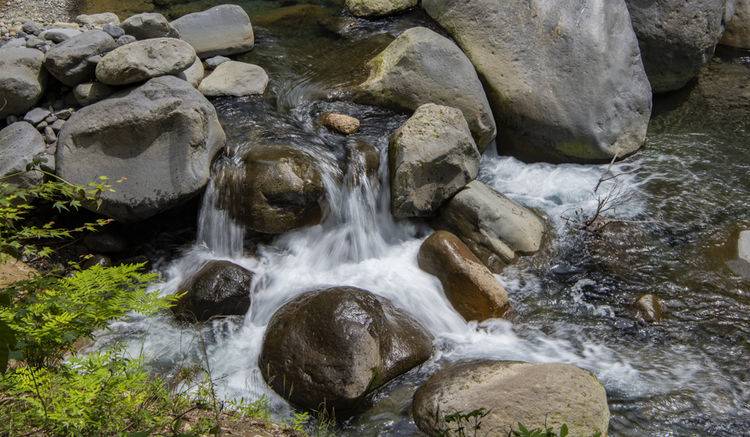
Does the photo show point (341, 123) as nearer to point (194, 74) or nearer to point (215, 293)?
point (194, 74)

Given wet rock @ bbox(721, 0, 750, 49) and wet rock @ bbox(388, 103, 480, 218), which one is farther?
wet rock @ bbox(721, 0, 750, 49)

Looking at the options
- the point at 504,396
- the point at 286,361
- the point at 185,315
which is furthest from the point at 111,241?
the point at 504,396

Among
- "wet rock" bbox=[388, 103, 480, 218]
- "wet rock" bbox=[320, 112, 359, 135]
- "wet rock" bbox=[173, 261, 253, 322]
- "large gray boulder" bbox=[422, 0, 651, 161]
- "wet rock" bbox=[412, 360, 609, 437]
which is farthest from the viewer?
"large gray boulder" bbox=[422, 0, 651, 161]

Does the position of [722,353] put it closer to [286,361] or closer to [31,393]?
[286,361]

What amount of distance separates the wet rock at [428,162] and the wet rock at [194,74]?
2.23 meters

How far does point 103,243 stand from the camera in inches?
233

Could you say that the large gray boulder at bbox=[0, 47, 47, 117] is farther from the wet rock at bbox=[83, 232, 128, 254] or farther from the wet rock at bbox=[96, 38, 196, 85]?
the wet rock at bbox=[83, 232, 128, 254]

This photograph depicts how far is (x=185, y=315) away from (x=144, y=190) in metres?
1.23

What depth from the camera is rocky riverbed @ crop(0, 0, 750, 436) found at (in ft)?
15.4

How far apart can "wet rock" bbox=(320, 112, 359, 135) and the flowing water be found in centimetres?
10

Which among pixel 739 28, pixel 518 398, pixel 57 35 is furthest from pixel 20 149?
pixel 739 28

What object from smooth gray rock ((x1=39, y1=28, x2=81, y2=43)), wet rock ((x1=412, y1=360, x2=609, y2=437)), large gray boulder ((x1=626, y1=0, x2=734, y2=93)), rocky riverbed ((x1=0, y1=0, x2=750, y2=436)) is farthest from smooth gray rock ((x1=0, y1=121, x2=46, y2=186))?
large gray boulder ((x1=626, y1=0, x2=734, y2=93))

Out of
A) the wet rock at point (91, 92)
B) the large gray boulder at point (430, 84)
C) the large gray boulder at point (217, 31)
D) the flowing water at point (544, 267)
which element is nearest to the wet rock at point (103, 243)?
the flowing water at point (544, 267)

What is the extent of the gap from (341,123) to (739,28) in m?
6.40
